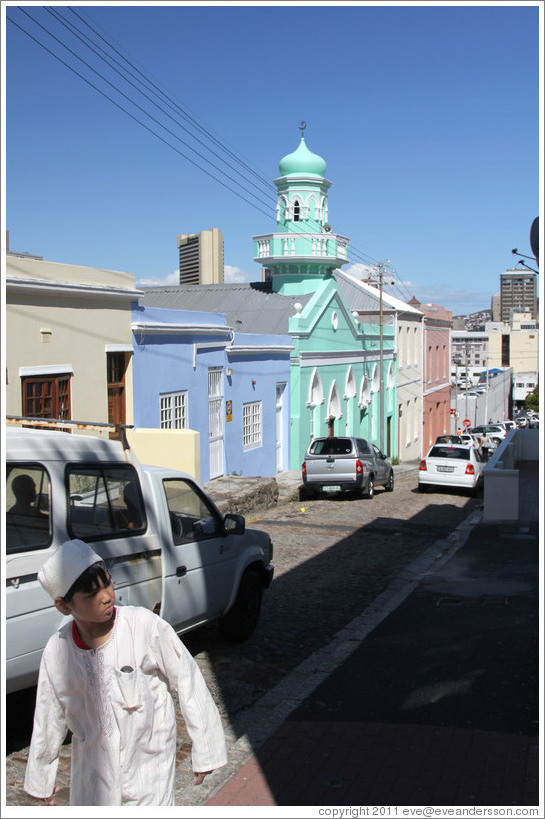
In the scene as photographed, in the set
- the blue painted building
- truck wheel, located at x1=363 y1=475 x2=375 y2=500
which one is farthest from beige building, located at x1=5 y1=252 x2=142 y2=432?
truck wheel, located at x1=363 y1=475 x2=375 y2=500

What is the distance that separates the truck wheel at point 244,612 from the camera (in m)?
7.68

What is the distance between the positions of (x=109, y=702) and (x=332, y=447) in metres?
17.1

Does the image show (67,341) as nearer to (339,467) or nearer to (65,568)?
(339,467)

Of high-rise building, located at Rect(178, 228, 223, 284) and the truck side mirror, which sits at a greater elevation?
high-rise building, located at Rect(178, 228, 223, 284)

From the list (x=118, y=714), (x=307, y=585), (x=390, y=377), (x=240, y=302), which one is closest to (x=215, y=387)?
(x=307, y=585)

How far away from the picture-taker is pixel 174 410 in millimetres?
17703

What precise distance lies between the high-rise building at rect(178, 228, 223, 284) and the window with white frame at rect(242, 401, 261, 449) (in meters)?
15.5

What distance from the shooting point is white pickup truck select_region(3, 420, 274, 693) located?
5.11 metres

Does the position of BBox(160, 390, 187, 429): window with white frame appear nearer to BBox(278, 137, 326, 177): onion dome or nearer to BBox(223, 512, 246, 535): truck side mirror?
BBox(223, 512, 246, 535): truck side mirror

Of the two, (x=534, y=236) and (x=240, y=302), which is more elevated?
(x=240, y=302)

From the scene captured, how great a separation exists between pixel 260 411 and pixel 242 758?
1824 centimetres

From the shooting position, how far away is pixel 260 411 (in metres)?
23.5

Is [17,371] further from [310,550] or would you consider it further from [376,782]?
[376,782]

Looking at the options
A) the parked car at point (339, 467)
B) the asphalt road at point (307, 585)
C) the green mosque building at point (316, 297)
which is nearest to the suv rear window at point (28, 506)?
the asphalt road at point (307, 585)
